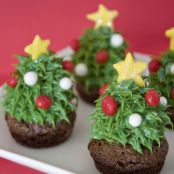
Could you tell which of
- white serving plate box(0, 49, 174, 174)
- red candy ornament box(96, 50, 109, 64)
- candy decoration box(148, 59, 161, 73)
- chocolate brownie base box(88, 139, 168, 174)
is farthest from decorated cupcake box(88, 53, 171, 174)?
red candy ornament box(96, 50, 109, 64)

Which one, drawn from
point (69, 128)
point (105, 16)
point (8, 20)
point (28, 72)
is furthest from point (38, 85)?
point (8, 20)

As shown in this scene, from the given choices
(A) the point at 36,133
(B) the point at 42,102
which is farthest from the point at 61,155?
(B) the point at 42,102

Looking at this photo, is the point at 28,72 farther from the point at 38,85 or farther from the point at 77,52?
the point at 77,52

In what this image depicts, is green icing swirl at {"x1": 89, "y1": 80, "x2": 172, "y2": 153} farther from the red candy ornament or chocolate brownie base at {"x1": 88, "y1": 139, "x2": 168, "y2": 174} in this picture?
the red candy ornament

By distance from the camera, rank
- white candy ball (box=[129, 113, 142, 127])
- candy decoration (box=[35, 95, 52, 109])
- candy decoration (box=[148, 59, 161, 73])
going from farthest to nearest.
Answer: candy decoration (box=[148, 59, 161, 73]) < candy decoration (box=[35, 95, 52, 109]) < white candy ball (box=[129, 113, 142, 127])

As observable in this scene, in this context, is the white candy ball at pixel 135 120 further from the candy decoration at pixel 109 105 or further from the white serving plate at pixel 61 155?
the white serving plate at pixel 61 155

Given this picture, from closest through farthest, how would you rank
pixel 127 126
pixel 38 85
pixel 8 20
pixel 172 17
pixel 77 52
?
pixel 127 126, pixel 38 85, pixel 77 52, pixel 8 20, pixel 172 17

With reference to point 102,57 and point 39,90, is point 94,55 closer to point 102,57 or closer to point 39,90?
point 102,57
